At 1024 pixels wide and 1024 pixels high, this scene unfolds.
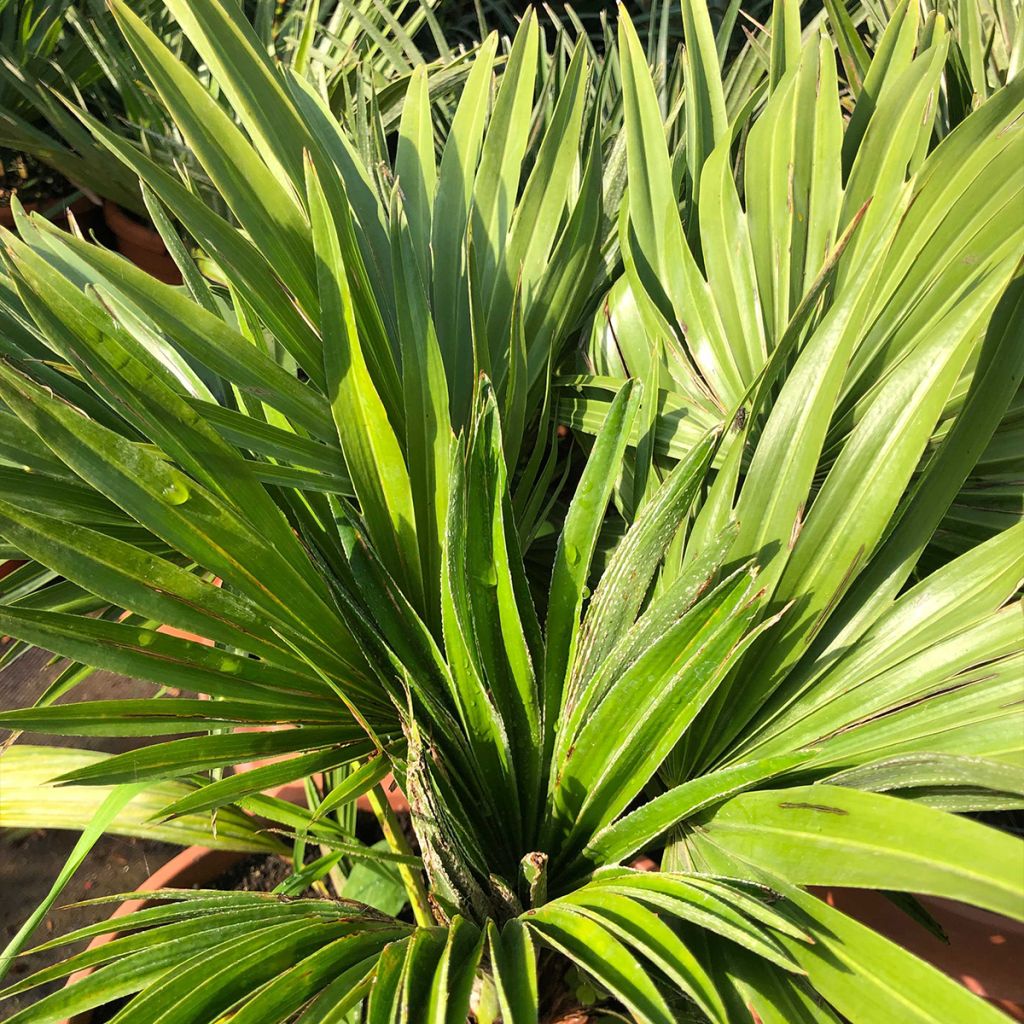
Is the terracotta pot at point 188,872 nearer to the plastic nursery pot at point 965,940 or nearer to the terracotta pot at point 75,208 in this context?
the plastic nursery pot at point 965,940

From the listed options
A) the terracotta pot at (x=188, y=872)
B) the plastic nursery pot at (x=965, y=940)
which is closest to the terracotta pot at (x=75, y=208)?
the terracotta pot at (x=188, y=872)

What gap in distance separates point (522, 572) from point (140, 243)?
58.0 inches

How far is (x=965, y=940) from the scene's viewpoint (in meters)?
0.75

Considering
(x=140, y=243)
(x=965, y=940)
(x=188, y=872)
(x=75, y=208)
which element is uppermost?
(x=75, y=208)

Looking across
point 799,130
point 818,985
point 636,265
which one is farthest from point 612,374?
point 818,985

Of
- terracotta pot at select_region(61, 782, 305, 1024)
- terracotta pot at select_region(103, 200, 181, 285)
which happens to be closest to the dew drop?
terracotta pot at select_region(61, 782, 305, 1024)

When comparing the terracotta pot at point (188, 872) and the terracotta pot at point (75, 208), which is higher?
the terracotta pot at point (75, 208)

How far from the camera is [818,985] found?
0.42 metres

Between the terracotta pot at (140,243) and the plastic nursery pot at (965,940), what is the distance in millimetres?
1602

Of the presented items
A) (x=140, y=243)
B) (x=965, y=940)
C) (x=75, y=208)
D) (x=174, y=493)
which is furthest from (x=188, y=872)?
(x=75, y=208)

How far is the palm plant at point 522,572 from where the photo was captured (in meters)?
0.43

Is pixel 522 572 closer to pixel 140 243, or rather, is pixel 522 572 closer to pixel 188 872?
pixel 188 872

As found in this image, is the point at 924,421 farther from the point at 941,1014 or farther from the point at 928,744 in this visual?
the point at 941,1014

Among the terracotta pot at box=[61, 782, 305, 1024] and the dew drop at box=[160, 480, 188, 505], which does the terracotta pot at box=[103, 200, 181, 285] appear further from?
the dew drop at box=[160, 480, 188, 505]
